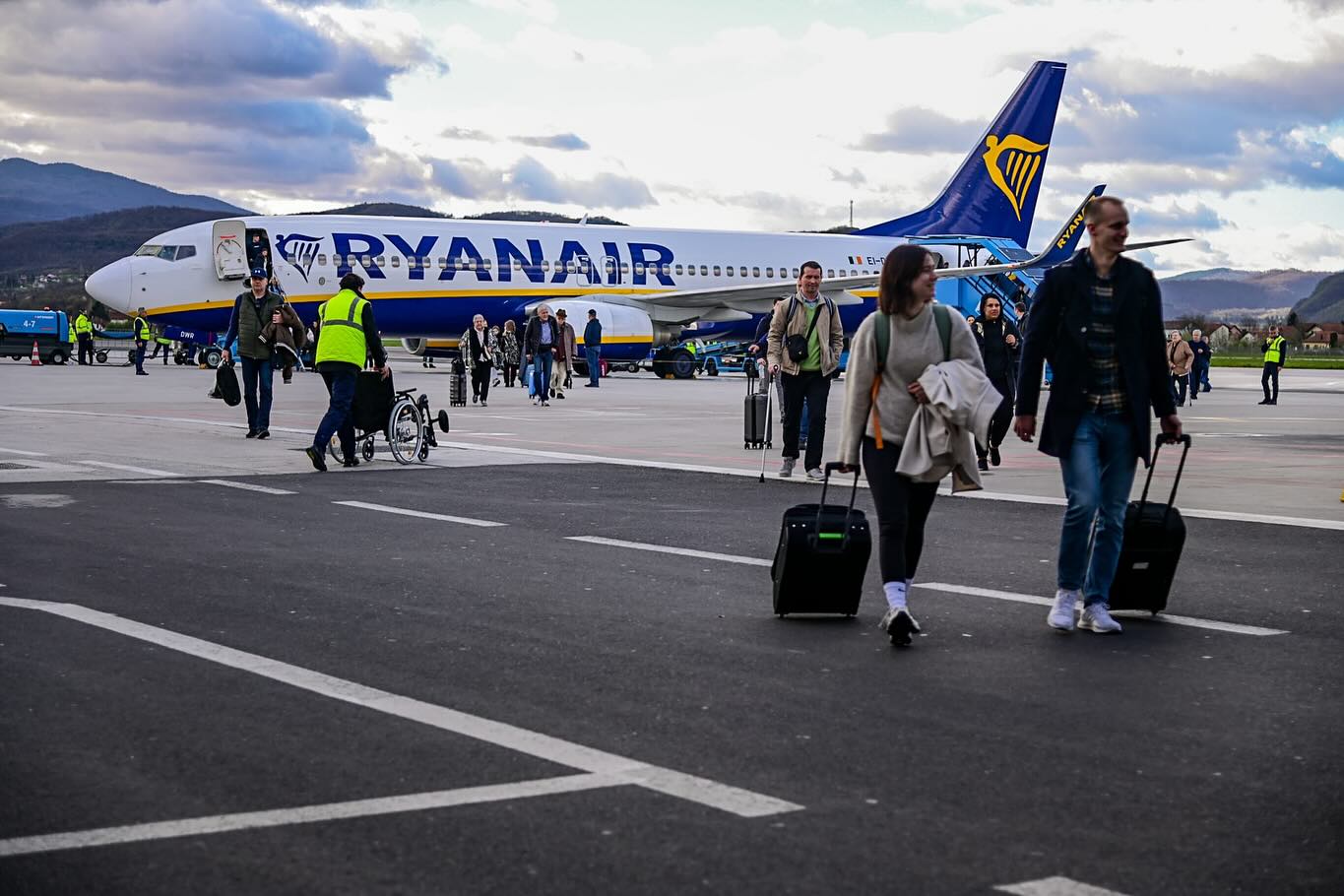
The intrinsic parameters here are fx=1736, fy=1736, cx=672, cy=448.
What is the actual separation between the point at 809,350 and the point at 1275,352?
21871mm

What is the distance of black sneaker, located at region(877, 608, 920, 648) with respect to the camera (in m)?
6.99

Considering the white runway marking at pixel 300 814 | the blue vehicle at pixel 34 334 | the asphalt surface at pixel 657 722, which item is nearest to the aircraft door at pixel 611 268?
the blue vehicle at pixel 34 334

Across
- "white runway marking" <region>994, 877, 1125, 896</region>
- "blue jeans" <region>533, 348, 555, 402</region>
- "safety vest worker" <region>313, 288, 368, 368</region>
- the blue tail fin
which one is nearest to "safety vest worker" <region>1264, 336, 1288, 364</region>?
"blue jeans" <region>533, 348, 555, 402</region>

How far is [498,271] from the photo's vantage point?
4206cm

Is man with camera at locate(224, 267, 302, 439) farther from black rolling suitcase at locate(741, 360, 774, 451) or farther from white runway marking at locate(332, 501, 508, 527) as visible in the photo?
Answer: white runway marking at locate(332, 501, 508, 527)

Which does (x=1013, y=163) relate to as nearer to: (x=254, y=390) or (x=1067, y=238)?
(x=1067, y=238)

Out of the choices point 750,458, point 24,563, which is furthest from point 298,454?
point 24,563

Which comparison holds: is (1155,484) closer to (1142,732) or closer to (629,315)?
(1142,732)

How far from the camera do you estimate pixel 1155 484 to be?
1414cm

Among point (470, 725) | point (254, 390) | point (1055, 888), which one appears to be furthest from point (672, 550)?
point (254, 390)

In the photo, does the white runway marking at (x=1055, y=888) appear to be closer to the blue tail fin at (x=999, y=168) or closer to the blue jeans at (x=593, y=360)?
the blue jeans at (x=593, y=360)

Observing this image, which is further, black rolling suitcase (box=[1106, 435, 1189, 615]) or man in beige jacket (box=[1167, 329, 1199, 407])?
man in beige jacket (box=[1167, 329, 1199, 407])

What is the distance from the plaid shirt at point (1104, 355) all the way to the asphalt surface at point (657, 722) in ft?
3.32

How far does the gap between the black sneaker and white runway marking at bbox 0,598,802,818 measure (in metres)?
2.05
